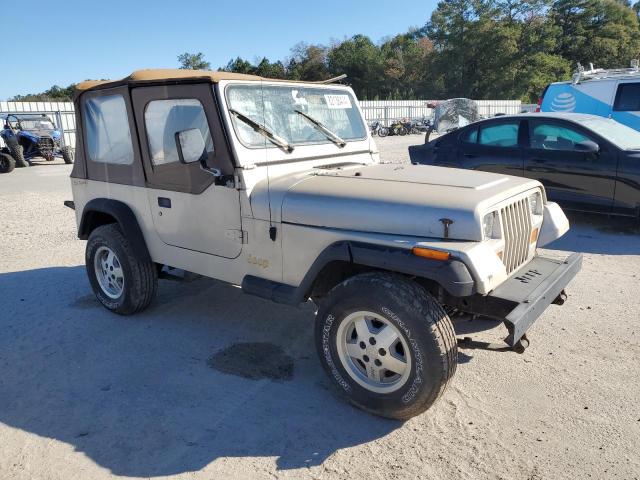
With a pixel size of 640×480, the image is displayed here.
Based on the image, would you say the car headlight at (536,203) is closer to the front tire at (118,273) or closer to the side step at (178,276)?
the side step at (178,276)

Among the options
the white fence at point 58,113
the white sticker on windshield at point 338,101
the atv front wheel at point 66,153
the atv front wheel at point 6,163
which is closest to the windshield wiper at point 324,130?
the white sticker on windshield at point 338,101

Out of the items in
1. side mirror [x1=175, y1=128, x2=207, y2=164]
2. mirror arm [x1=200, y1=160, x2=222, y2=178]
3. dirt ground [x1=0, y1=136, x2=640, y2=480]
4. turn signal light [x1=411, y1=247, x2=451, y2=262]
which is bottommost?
dirt ground [x1=0, y1=136, x2=640, y2=480]

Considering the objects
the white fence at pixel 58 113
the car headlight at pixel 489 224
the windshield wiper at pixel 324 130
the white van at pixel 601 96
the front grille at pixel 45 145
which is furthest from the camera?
the white fence at pixel 58 113

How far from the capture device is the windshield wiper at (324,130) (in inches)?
161

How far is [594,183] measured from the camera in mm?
6852

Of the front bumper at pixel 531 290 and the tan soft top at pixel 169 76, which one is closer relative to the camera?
the front bumper at pixel 531 290

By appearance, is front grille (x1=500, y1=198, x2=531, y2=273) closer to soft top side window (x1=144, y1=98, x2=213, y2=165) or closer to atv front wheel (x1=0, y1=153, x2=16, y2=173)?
soft top side window (x1=144, y1=98, x2=213, y2=165)

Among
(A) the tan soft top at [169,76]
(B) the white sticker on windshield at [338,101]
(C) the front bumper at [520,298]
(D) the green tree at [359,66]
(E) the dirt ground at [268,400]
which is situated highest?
(D) the green tree at [359,66]

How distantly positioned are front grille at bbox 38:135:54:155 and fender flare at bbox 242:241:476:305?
17236 millimetres

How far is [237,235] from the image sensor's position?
11.9ft

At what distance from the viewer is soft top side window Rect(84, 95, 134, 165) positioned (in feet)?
13.9

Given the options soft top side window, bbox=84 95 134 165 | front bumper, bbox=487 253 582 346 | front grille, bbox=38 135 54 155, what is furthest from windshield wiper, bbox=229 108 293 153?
front grille, bbox=38 135 54 155

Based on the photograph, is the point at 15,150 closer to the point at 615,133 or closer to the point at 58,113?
the point at 58,113

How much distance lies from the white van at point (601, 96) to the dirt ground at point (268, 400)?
675 cm
